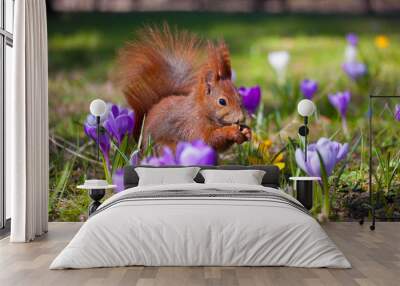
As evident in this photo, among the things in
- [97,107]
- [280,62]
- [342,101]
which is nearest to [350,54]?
[342,101]

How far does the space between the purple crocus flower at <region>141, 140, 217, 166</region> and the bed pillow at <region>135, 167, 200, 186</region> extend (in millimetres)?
458

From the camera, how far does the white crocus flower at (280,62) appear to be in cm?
675

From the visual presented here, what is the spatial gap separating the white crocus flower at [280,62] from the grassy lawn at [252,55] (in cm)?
6

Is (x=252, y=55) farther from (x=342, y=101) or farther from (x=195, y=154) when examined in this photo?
(x=195, y=154)

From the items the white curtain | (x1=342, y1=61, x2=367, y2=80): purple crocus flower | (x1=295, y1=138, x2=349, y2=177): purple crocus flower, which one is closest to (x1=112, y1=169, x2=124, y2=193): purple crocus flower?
the white curtain

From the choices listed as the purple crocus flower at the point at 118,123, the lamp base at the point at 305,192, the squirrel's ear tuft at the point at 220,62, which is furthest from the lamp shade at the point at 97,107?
the lamp base at the point at 305,192

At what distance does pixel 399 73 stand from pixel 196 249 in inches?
147

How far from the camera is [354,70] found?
674 centimetres

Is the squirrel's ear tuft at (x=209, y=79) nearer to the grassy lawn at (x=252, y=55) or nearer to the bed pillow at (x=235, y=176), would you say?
the grassy lawn at (x=252, y=55)

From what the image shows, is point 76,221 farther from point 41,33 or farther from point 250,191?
point 250,191

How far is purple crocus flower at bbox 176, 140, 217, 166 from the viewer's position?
6.39 meters

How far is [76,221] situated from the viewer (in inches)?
256

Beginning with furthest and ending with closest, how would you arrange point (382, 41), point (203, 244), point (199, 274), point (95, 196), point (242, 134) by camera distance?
point (382, 41), point (242, 134), point (95, 196), point (203, 244), point (199, 274)

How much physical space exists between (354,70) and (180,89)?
71.6 inches
